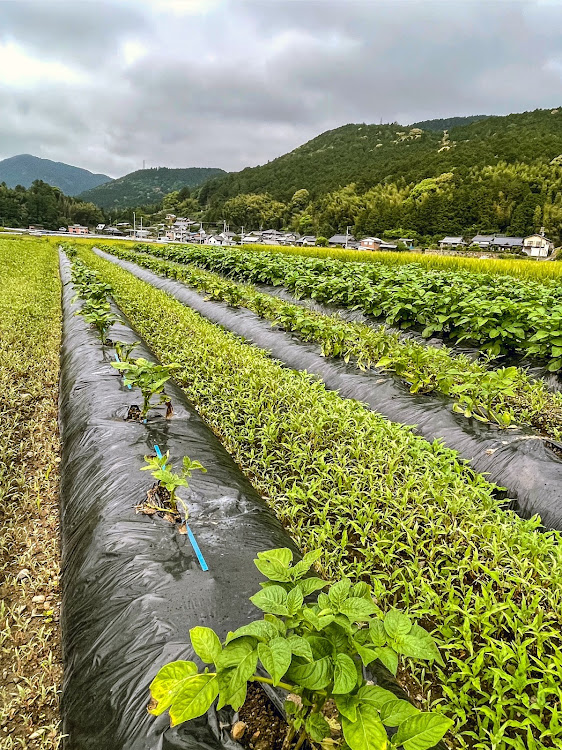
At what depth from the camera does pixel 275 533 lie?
2.04 meters

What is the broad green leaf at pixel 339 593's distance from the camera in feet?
3.77

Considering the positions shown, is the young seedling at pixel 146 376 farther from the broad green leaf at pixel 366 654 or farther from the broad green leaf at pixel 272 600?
the broad green leaf at pixel 366 654

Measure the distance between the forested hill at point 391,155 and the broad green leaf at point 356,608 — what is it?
53491 millimetres

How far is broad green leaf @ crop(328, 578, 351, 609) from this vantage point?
1.15 m

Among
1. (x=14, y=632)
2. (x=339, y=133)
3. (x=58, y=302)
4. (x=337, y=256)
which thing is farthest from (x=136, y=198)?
(x=14, y=632)

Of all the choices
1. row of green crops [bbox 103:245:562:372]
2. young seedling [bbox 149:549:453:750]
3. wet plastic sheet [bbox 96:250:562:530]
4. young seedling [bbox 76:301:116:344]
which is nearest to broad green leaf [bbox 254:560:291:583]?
young seedling [bbox 149:549:453:750]

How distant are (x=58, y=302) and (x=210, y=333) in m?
4.82

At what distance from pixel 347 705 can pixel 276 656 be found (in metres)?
0.19

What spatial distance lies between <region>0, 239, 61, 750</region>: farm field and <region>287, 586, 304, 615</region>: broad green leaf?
1.00m

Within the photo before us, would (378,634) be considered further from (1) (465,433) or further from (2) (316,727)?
(1) (465,433)

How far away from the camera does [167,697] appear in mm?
936

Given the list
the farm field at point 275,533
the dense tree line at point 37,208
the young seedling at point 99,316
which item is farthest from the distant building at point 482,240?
the dense tree line at point 37,208

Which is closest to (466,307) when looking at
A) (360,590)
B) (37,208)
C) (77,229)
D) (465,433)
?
(465,433)

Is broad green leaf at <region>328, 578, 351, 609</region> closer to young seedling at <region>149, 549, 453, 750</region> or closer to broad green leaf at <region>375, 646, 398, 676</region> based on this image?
young seedling at <region>149, 549, 453, 750</region>
